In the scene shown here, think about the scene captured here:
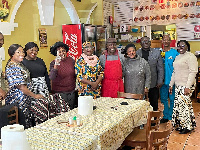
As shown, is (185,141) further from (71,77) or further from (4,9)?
(4,9)

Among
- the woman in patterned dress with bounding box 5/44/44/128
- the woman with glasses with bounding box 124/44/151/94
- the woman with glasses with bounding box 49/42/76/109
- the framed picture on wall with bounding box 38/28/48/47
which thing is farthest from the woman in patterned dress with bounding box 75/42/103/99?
the framed picture on wall with bounding box 38/28/48/47

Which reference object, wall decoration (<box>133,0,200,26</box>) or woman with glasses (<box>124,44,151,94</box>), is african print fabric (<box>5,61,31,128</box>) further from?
wall decoration (<box>133,0,200,26</box>)

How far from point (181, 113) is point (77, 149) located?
→ 302 centimetres

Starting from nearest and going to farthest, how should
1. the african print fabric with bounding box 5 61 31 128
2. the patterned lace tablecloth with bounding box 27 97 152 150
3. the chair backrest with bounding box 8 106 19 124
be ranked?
the patterned lace tablecloth with bounding box 27 97 152 150 → the chair backrest with bounding box 8 106 19 124 → the african print fabric with bounding box 5 61 31 128

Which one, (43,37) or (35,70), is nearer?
(35,70)

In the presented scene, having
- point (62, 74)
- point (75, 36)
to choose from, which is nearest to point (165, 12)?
point (75, 36)

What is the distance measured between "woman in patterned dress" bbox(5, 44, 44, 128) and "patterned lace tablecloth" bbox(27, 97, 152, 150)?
2.46 ft

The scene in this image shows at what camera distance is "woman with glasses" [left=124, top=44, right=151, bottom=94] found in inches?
Result: 167

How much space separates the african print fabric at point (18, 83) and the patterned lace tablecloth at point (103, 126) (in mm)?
777

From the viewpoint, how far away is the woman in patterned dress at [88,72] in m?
3.96

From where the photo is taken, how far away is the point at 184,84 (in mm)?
4230

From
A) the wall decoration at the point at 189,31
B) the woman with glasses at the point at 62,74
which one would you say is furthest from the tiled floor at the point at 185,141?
the wall decoration at the point at 189,31

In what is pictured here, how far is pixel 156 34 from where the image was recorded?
8.98m

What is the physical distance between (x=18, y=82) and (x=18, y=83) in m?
0.01
